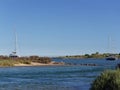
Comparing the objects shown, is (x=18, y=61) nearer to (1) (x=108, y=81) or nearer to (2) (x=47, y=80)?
(2) (x=47, y=80)

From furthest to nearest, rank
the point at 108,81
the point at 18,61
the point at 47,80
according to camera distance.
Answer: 1. the point at 18,61
2. the point at 47,80
3. the point at 108,81

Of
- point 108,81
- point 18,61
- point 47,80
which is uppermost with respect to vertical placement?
point 18,61

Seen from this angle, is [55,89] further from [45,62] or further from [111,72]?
[45,62]

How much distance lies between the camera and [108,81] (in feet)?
95.3

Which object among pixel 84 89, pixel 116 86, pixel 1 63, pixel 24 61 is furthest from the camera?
pixel 24 61

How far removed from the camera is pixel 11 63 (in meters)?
143

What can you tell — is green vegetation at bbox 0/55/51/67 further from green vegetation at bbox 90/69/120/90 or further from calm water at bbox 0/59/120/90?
green vegetation at bbox 90/69/120/90

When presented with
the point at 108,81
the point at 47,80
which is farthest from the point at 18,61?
the point at 108,81

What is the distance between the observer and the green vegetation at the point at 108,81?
1118 inches

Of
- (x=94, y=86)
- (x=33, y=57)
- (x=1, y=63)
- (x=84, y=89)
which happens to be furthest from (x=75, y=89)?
(x=33, y=57)

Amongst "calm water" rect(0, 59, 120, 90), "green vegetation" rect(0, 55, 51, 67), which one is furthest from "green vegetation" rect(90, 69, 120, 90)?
"green vegetation" rect(0, 55, 51, 67)

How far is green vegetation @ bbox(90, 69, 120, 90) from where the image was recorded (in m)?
28.4

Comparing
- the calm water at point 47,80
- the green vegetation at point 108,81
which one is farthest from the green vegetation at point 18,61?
the green vegetation at point 108,81

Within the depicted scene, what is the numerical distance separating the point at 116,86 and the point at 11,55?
492ft
